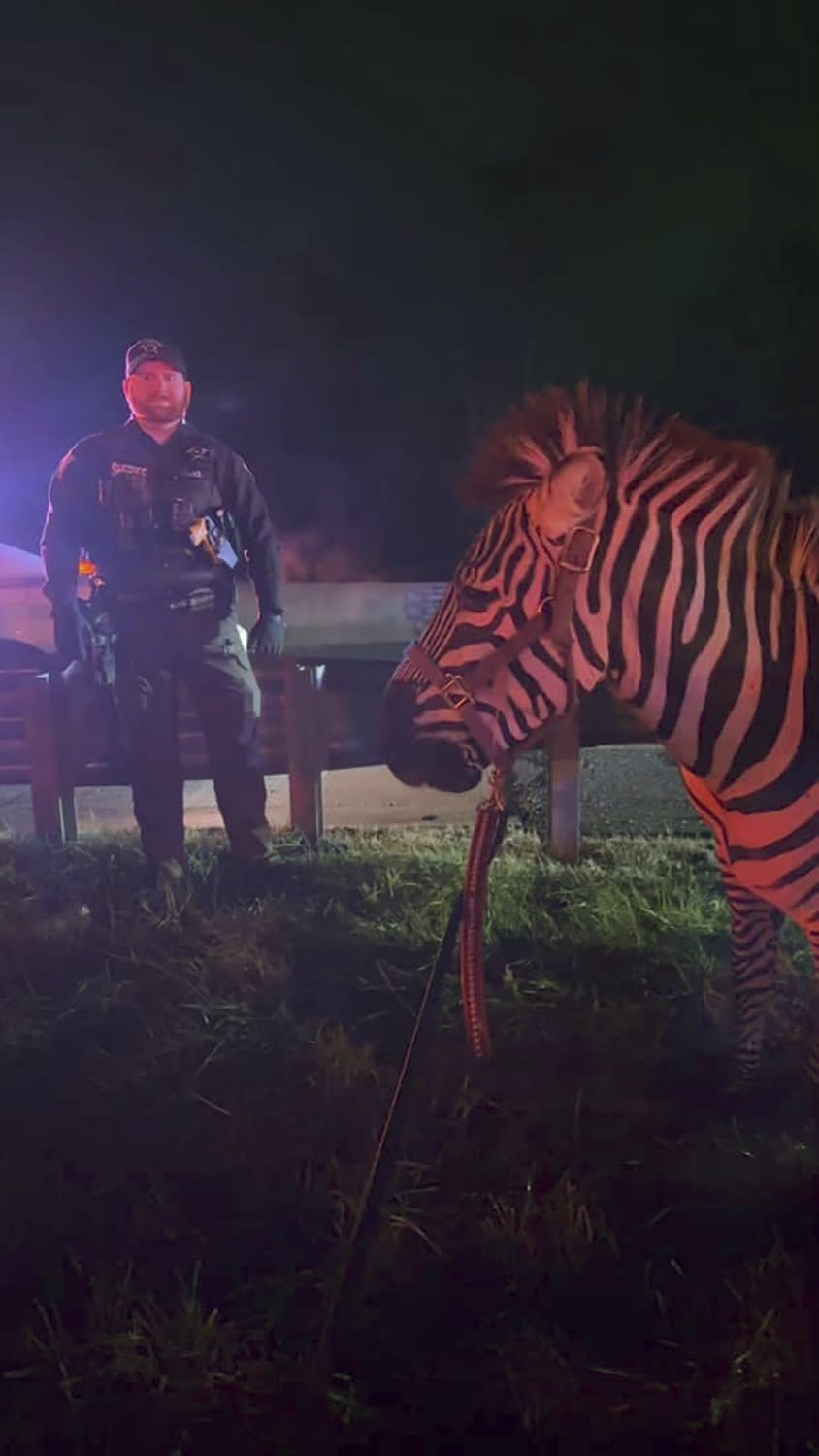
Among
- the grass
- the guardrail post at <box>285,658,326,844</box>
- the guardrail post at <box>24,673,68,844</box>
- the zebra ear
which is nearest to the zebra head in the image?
the zebra ear

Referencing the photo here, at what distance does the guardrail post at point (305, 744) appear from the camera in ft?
15.4

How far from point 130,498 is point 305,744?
150 cm

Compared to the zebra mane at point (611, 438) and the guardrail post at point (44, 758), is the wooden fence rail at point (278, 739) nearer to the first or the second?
the guardrail post at point (44, 758)

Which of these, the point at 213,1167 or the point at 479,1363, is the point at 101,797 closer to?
the point at 213,1167

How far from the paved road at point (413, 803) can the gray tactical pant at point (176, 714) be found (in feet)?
2.97

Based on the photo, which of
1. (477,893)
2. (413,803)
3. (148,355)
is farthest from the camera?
(413,803)

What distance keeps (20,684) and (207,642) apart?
1.15 meters

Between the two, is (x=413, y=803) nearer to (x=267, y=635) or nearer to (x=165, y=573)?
(x=267, y=635)

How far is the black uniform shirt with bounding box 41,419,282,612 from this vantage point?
3.68 meters

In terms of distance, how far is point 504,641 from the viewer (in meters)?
2.33

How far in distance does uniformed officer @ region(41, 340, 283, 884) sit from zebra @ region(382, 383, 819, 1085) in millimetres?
1674

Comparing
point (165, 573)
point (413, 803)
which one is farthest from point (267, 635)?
point (413, 803)

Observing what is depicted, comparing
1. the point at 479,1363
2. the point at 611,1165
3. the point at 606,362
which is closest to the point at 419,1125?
the point at 611,1165

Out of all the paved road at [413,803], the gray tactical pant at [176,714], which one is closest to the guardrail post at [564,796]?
the paved road at [413,803]
